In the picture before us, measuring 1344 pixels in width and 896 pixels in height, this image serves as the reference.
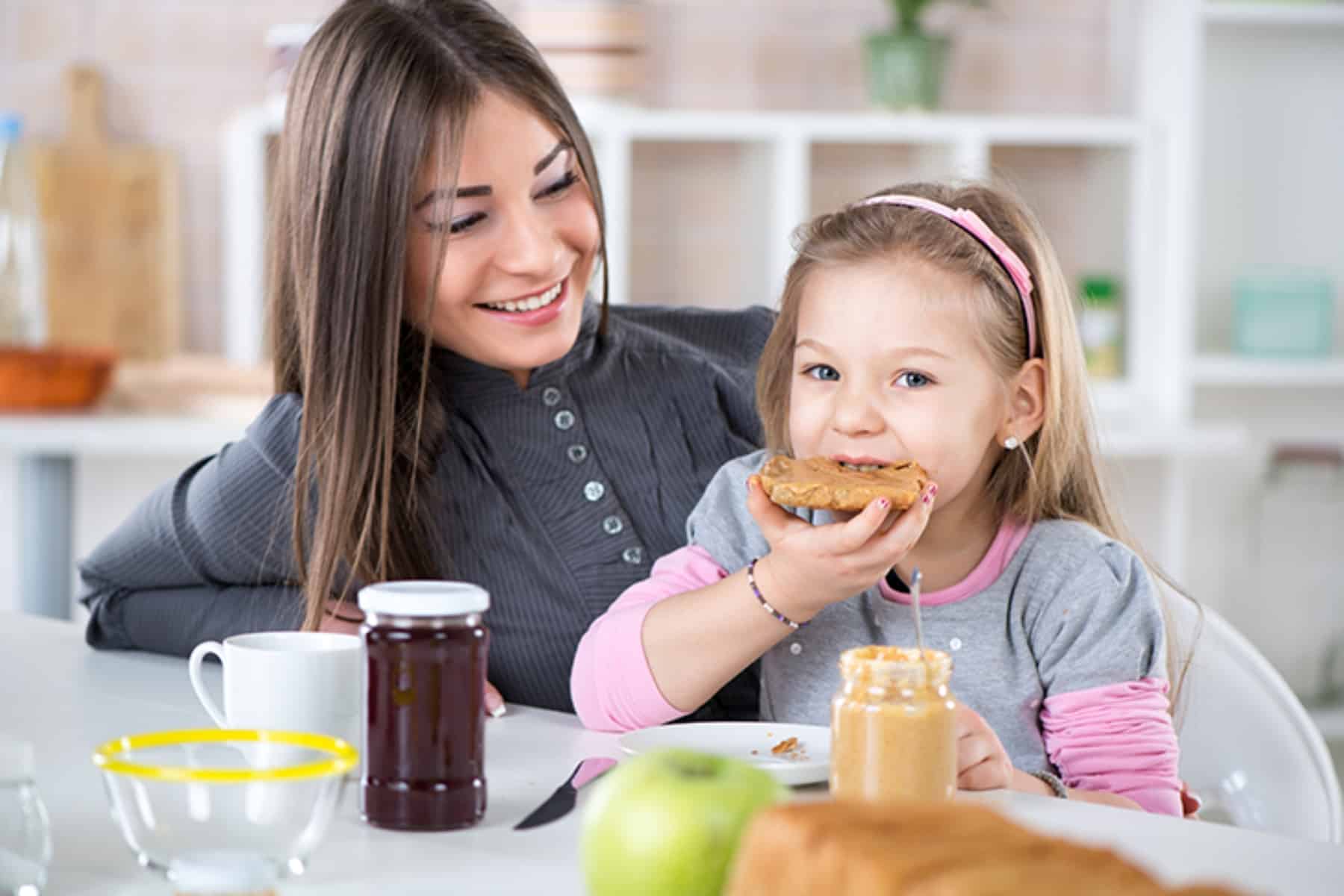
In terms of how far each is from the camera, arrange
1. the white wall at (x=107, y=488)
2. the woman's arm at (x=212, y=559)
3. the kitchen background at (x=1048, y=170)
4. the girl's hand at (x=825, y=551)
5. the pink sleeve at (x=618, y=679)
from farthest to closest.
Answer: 1. the kitchen background at (x=1048, y=170)
2. the white wall at (x=107, y=488)
3. the woman's arm at (x=212, y=559)
4. the pink sleeve at (x=618, y=679)
5. the girl's hand at (x=825, y=551)

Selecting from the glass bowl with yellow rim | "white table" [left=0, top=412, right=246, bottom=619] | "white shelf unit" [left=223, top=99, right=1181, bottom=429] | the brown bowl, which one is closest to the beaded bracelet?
the glass bowl with yellow rim

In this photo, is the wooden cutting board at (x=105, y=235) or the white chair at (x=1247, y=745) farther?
the wooden cutting board at (x=105, y=235)

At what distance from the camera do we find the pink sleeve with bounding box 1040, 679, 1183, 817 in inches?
49.4

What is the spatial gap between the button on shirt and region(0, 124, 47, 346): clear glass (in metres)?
1.68

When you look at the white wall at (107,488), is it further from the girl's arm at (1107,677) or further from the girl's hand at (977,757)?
the girl's hand at (977,757)

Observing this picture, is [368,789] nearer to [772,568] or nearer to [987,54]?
[772,568]

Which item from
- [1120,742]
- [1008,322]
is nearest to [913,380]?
[1008,322]

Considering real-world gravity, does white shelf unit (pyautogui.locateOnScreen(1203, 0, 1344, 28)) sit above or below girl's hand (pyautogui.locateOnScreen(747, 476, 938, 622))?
above

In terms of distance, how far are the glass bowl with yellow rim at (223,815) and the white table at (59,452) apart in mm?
2039

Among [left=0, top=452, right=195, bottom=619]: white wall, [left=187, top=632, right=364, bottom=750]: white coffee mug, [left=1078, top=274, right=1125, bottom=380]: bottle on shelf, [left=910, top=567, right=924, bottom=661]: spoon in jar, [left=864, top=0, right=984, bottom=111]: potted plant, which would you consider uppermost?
[left=864, top=0, right=984, bottom=111]: potted plant

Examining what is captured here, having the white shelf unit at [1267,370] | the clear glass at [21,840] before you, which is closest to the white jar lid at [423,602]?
the clear glass at [21,840]

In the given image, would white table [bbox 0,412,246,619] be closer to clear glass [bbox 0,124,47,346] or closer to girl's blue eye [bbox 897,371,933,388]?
clear glass [bbox 0,124,47,346]

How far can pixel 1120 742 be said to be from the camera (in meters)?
1.27

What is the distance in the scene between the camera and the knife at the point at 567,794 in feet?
3.36
